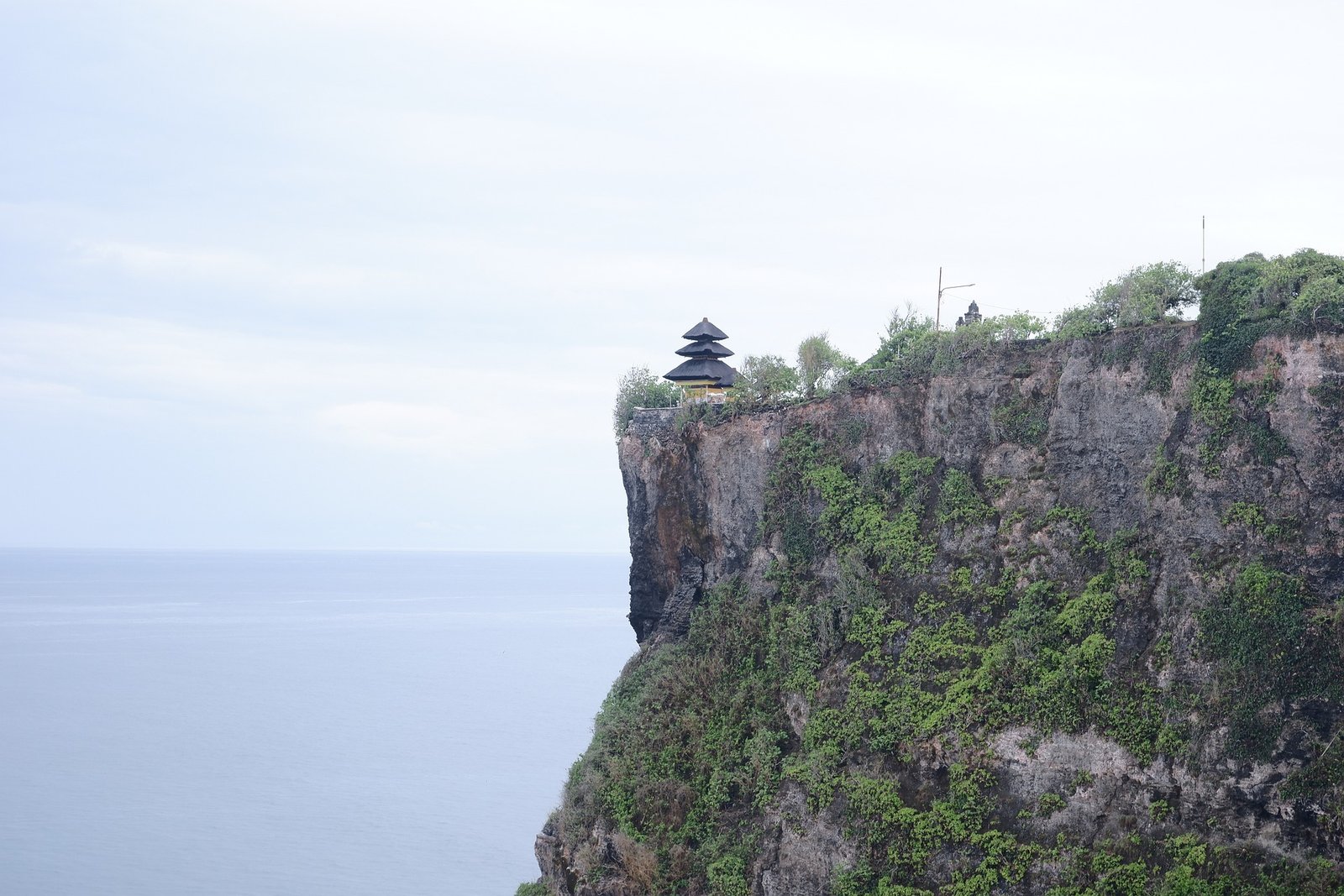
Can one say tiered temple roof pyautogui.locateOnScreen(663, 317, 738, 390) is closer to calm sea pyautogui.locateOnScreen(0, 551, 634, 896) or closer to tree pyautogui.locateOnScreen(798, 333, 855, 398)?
tree pyautogui.locateOnScreen(798, 333, 855, 398)

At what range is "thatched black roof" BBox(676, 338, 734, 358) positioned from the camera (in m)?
40.4

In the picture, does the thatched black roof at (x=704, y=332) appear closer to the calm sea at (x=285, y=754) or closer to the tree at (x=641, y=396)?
the tree at (x=641, y=396)

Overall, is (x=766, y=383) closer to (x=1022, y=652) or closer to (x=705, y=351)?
(x=705, y=351)

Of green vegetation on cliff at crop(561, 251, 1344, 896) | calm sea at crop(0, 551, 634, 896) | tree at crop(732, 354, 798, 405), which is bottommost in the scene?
calm sea at crop(0, 551, 634, 896)

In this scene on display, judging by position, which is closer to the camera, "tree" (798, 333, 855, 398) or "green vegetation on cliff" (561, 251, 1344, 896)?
"green vegetation on cliff" (561, 251, 1344, 896)

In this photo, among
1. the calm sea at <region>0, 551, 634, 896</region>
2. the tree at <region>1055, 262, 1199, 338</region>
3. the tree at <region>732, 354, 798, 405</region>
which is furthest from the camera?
the calm sea at <region>0, 551, 634, 896</region>

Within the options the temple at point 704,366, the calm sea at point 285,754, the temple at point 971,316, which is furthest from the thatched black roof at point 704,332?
the calm sea at point 285,754

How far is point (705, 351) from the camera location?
40.4 m

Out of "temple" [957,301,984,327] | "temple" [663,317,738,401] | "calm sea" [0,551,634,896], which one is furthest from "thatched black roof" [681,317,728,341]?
"calm sea" [0,551,634,896]

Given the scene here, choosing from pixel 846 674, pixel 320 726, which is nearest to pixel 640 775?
pixel 846 674

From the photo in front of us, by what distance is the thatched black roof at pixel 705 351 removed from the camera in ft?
132

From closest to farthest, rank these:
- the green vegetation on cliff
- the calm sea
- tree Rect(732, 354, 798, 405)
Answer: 1. the green vegetation on cliff
2. tree Rect(732, 354, 798, 405)
3. the calm sea

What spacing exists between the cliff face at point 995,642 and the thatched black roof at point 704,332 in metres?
3.30

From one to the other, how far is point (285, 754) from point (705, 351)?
183 ft
